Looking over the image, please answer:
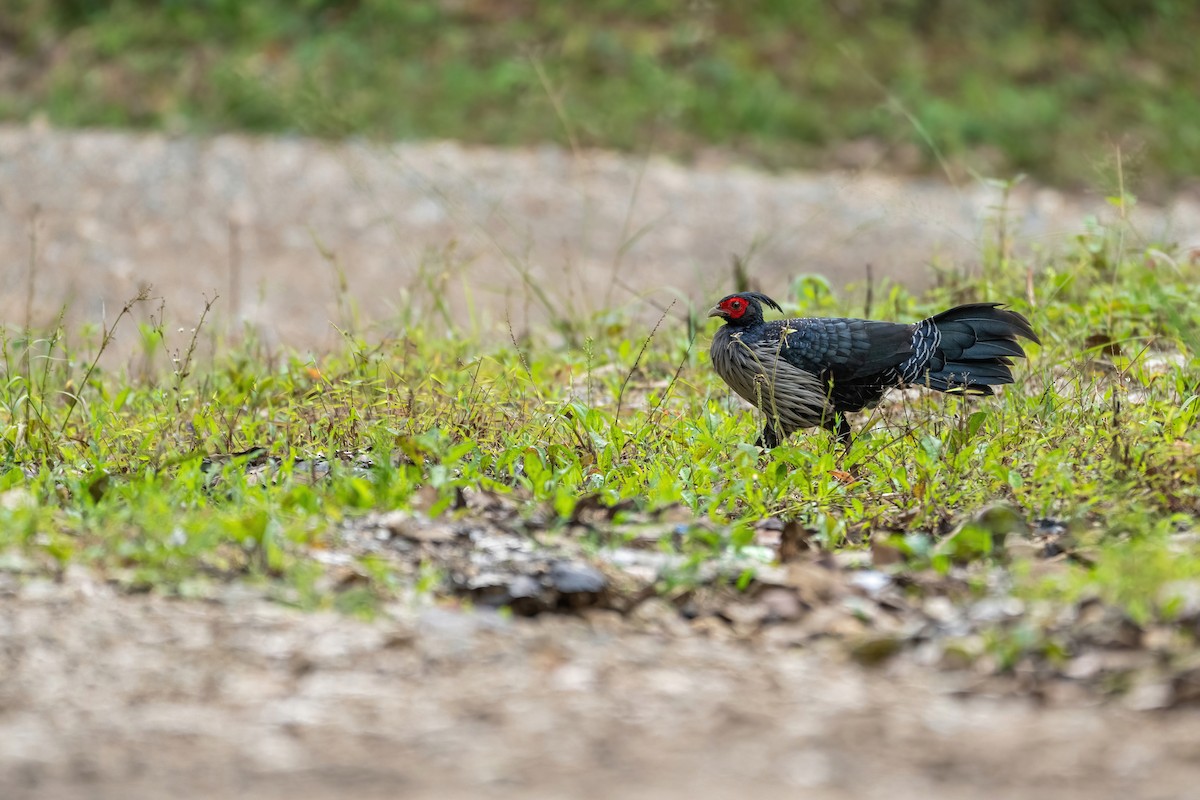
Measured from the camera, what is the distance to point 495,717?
99.5 inches

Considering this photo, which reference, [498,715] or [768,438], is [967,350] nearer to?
[768,438]

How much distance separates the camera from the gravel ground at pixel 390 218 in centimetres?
918

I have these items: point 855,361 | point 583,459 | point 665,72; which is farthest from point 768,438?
point 665,72

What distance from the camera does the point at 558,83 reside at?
11250 millimetres

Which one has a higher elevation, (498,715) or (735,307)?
(735,307)

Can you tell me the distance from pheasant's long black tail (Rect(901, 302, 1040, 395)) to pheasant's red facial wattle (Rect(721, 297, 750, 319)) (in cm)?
54

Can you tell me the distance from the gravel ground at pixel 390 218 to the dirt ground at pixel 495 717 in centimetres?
580

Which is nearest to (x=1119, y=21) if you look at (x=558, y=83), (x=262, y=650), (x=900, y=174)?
(x=900, y=174)

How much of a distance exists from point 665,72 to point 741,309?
7547 millimetres

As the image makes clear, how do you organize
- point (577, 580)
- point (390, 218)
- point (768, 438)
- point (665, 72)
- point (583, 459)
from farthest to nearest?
1. point (665, 72)
2. point (390, 218)
3. point (768, 438)
4. point (583, 459)
5. point (577, 580)

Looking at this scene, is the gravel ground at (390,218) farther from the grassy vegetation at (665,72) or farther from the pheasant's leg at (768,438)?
the pheasant's leg at (768,438)

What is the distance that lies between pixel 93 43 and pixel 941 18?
23.5ft

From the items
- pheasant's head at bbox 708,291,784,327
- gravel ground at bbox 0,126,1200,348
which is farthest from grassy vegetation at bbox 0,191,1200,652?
gravel ground at bbox 0,126,1200,348

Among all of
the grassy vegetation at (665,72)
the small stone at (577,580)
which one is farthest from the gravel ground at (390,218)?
the small stone at (577,580)
